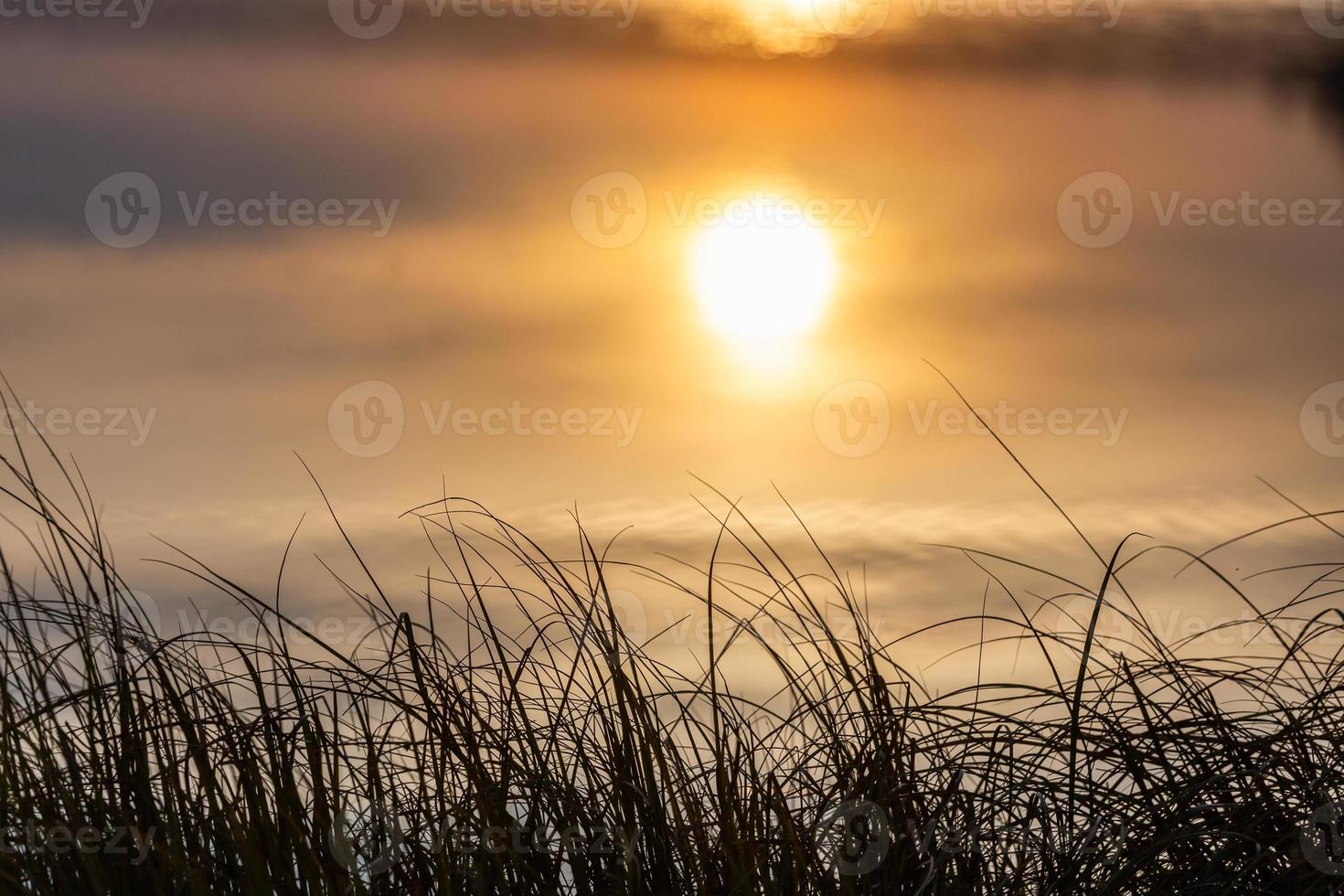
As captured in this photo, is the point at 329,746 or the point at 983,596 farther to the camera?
the point at 983,596

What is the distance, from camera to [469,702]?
223cm

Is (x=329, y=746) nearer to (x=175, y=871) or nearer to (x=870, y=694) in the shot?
(x=175, y=871)

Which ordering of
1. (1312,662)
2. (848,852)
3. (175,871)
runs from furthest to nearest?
1. (1312,662)
2. (848,852)
3. (175,871)

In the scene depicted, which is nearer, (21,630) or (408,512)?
(21,630)

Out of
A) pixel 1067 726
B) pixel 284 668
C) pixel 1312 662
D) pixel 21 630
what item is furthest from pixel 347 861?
pixel 1312 662

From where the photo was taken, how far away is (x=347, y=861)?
1.98m

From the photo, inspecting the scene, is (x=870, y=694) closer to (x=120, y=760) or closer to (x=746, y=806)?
(x=746, y=806)

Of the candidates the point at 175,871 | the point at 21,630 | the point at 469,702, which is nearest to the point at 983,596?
the point at 469,702

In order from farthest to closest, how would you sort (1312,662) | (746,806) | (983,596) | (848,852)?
(983,596) → (1312,662) → (746,806) → (848,852)

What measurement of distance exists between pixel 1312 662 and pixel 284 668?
1.80 metres

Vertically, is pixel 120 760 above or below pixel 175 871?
above

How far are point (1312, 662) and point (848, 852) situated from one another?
96cm

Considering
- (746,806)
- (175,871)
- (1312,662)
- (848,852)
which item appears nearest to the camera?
(175,871)

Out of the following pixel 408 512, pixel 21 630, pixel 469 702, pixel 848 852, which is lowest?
pixel 848 852
